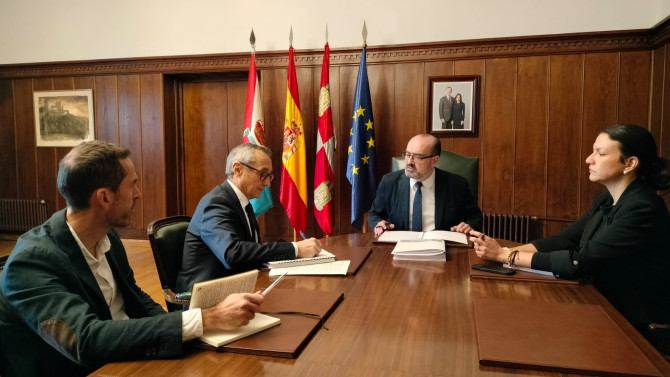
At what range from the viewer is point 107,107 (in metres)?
6.02

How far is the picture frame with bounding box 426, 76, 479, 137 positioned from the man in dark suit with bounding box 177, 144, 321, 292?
2.96 meters

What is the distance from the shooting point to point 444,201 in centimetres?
308

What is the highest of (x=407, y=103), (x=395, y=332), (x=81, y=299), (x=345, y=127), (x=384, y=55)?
(x=384, y=55)

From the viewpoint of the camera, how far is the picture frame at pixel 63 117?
6094mm

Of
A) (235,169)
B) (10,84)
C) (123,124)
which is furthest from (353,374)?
(10,84)

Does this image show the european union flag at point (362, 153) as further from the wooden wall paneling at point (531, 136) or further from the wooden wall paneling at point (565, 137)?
the wooden wall paneling at point (565, 137)

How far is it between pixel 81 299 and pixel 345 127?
417 cm

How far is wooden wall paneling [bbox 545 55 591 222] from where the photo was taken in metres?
4.57

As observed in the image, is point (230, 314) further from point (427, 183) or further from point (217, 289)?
point (427, 183)

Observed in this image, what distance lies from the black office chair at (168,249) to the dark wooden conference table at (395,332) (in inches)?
17.5

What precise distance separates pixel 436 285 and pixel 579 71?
3666 millimetres

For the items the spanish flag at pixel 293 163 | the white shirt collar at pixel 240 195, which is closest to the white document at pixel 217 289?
the white shirt collar at pixel 240 195

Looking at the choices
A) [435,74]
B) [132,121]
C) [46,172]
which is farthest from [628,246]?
[46,172]

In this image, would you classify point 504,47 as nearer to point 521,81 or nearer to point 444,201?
point 521,81
